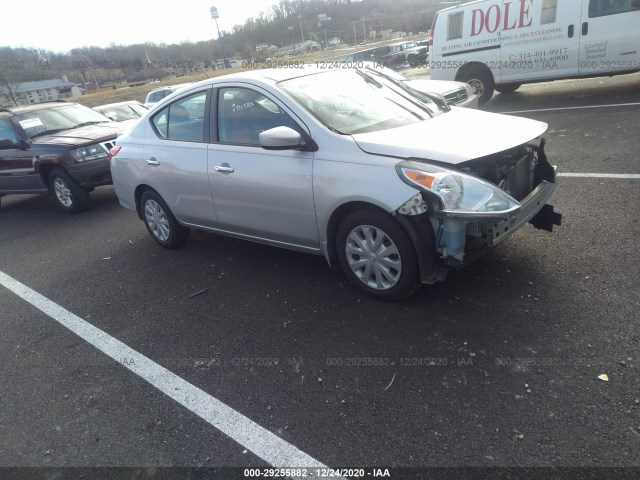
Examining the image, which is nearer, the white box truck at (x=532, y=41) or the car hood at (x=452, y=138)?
the car hood at (x=452, y=138)

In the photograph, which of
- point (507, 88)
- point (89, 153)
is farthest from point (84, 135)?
point (507, 88)

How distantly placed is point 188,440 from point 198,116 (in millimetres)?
2922

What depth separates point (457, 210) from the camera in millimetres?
2994

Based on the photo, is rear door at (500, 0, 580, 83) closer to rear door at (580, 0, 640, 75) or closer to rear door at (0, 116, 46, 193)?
rear door at (580, 0, 640, 75)

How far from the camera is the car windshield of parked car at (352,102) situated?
144 inches

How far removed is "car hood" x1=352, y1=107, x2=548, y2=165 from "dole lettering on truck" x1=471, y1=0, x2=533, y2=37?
6931 mm

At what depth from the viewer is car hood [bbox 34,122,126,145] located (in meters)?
7.26

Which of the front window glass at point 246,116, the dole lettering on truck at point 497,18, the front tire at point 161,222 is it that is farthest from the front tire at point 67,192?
the dole lettering on truck at point 497,18

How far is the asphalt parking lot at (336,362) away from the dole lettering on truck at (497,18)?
5.88 meters

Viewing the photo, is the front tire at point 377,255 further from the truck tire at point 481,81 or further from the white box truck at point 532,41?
the truck tire at point 481,81

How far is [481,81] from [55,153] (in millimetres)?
8667

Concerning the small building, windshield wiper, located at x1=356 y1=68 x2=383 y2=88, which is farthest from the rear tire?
the small building

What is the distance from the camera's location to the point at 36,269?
541 cm

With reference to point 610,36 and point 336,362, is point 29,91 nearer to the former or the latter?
point 610,36
